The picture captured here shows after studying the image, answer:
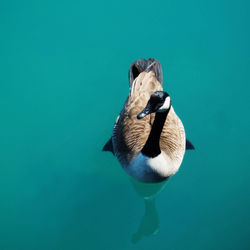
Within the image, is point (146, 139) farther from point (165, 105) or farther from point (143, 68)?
point (143, 68)

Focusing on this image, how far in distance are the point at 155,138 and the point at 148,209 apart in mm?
899

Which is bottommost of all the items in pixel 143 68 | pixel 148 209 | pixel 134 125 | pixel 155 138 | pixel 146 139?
pixel 148 209

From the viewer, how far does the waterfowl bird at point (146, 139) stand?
280cm

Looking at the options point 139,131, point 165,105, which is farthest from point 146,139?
point 165,105

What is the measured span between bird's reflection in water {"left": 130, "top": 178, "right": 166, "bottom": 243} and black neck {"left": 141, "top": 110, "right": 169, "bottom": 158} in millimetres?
668

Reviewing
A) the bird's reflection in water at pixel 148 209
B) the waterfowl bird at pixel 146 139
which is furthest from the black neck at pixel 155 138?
the bird's reflection in water at pixel 148 209

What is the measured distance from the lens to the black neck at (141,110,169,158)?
265 cm

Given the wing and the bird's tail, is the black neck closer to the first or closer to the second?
the wing

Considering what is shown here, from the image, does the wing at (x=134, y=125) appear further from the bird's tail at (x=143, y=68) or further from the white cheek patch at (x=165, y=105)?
the white cheek patch at (x=165, y=105)

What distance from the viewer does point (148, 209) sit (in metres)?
3.26

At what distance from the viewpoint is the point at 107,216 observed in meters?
Answer: 3.20

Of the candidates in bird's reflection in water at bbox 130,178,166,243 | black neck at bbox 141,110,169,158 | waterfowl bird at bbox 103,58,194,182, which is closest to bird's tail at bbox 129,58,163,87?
waterfowl bird at bbox 103,58,194,182

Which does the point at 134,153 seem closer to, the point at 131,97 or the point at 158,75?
the point at 131,97

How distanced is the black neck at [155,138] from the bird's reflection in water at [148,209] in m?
0.67
